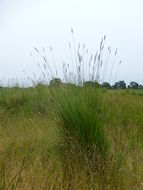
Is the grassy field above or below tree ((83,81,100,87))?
below

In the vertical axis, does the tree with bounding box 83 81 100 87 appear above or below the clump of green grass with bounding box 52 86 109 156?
above

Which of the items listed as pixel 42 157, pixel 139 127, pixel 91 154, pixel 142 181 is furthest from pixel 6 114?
pixel 142 181

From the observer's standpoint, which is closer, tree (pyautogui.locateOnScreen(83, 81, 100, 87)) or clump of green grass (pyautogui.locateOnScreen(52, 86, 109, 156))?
clump of green grass (pyautogui.locateOnScreen(52, 86, 109, 156))

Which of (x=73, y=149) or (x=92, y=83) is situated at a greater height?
(x=92, y=83)

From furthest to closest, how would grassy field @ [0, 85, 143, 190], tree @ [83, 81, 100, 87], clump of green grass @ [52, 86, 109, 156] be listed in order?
tree @ [83, 81, 100, 87], clump of green grass @ [52, 86, 109, 156], grassy field @ [0, 85, 143, 190]

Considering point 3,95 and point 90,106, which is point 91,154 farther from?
point 3,95

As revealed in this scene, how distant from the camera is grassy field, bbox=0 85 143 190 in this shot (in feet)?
8.53

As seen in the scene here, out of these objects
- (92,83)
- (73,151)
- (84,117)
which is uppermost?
(92,83)

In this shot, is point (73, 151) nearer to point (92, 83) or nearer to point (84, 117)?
point (84, 117)

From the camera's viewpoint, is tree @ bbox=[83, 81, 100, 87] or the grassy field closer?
the grassy field

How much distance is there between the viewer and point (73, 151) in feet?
9.96

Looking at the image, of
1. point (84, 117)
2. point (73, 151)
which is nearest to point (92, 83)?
point (84, 117)

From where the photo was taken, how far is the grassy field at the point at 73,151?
2.60 m

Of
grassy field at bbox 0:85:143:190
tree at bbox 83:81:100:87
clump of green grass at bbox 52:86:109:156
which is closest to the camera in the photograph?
grassy field at bbox 0:85:143:190
